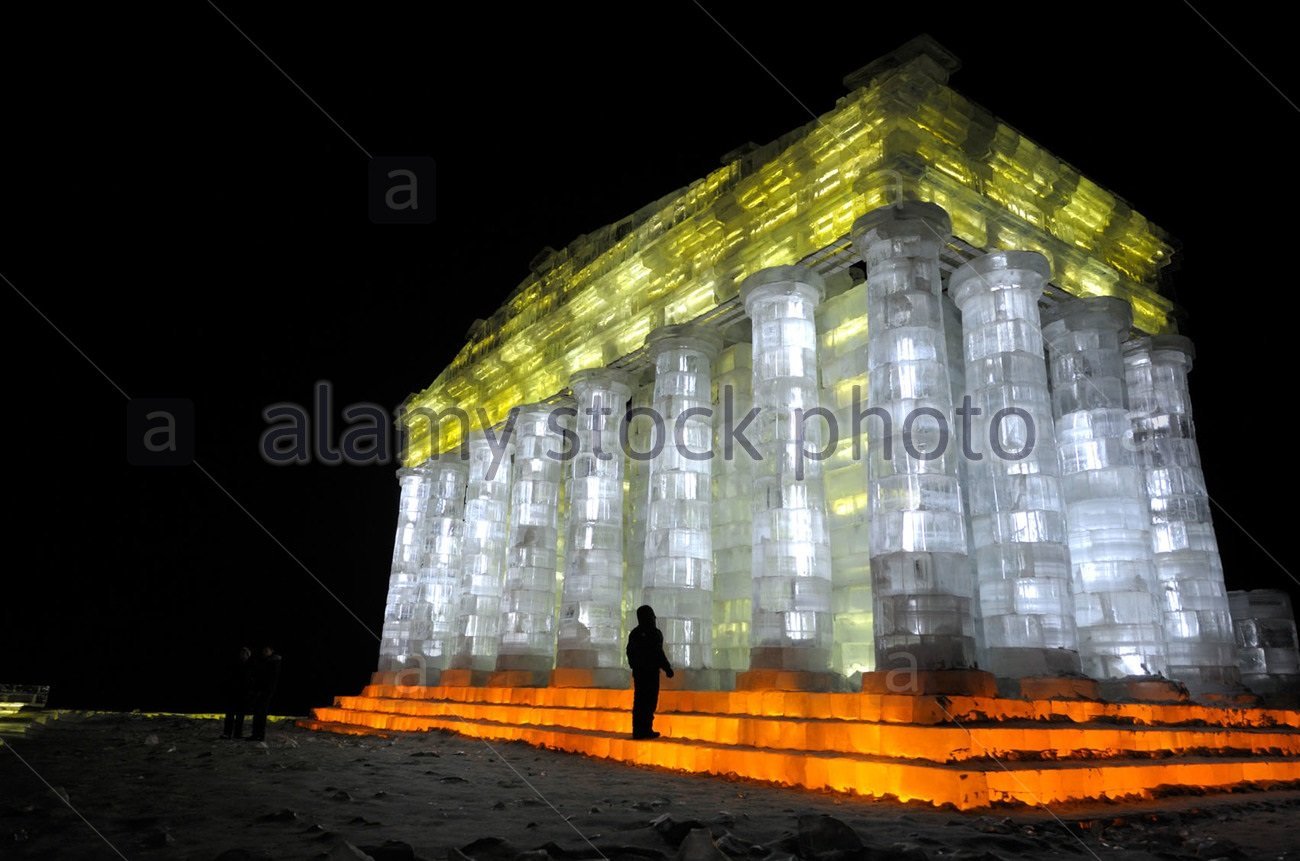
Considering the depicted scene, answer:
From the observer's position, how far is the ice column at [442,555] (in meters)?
25.4

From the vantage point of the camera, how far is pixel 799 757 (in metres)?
8.88

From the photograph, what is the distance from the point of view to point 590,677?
17281 millimetres

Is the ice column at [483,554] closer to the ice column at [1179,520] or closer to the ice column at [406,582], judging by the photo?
the ice column at [406,582]

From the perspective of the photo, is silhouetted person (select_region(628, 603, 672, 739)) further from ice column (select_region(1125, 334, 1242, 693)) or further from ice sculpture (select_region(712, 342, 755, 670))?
ice column (select_region(1125, 334, 1242, 693))

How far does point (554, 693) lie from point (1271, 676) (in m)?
15.8

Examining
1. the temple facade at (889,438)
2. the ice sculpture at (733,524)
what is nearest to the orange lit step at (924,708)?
the temple facade at (889,438)

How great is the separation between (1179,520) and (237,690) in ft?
62.2

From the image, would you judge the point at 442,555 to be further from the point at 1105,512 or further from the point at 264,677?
the point at 1105,512

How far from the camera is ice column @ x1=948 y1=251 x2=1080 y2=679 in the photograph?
1183 cm

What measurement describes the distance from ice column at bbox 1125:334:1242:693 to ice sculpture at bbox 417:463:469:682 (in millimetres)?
19701

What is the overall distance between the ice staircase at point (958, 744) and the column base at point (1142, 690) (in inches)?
10.2

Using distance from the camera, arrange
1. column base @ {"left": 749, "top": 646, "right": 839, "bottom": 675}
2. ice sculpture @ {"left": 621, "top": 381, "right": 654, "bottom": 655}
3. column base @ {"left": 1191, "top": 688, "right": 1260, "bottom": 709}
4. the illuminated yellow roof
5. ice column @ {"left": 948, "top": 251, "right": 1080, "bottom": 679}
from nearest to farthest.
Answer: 1. ice column @ {"left": 948, "top": 251, "right": 1080, "bottom": 679}
2. column base @ {"left": 749, "top": 646, "right": 839, "bottom": 675}
3. the illuminated yellow roof
4. column base @ {"left": 1191, "top": 688, "right": 1260, "bottom": 709}
5. ice sculpture @ {"left": 621, "top": 381, "right": 654, "bottom": 655}

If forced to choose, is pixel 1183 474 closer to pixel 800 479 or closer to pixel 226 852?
pixel 800 479

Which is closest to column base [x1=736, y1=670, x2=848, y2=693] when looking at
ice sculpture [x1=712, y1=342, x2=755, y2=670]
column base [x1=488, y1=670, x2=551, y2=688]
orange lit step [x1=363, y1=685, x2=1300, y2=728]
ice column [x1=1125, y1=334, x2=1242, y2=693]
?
orange lit step [x1=363, y1=685, x2=1300, y2=728]
